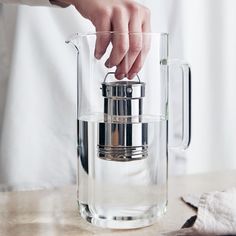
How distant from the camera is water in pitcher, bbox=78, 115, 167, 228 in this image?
2.04 ft

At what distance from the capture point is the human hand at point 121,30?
0.60 metres

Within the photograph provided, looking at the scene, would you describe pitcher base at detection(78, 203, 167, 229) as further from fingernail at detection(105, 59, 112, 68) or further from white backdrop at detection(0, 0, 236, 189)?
white backdrop at detection(0, 0, 236, 189)

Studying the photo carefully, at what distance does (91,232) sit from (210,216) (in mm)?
136

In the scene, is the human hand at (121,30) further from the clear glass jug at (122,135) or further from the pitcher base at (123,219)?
the pitcher base at (123,219)

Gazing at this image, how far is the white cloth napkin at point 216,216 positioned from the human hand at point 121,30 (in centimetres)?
17

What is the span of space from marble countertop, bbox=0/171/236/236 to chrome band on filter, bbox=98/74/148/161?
9cm

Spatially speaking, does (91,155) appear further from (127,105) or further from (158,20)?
(158,20)

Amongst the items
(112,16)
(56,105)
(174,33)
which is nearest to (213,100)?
(174,33)

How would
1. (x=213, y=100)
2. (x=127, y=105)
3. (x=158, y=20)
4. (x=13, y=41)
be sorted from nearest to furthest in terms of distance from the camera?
(x=127, y=105), (x=13, y=41), (x=158, y=20), (x=213, y=100)

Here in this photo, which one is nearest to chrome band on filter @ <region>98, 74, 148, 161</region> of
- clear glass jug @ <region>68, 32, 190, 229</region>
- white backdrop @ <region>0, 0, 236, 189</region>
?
clear glass jug @ <region>68, 32, 190, 229</region>

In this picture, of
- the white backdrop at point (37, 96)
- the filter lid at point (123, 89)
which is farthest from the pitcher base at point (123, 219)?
the white backdrop at point (37, 96)

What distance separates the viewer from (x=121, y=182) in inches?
24.4

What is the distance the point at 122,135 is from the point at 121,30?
12 cm

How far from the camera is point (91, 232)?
62 cm
